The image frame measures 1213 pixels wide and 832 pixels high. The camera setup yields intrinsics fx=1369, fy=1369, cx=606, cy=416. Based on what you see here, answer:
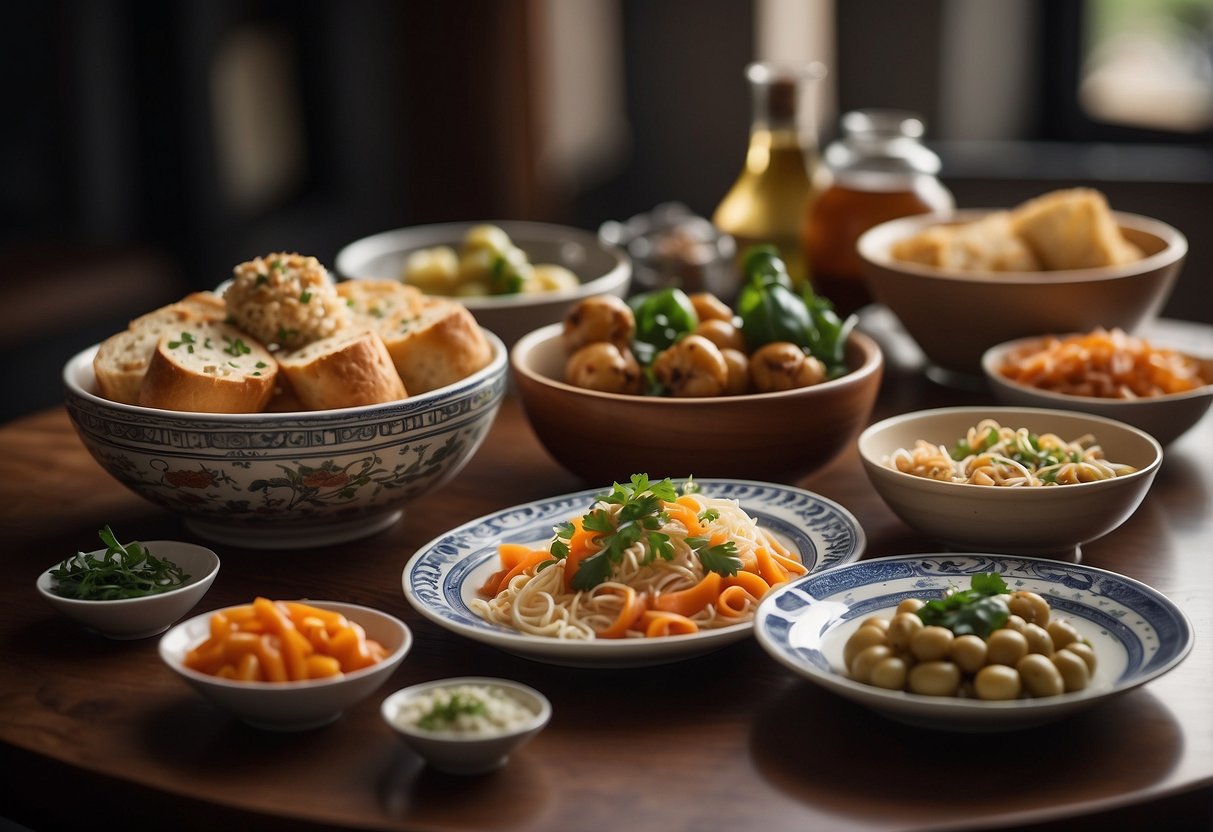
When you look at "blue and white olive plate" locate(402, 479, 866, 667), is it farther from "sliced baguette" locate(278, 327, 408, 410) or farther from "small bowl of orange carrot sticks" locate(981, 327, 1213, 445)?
"small bowl of orange carrot sticks" locate(981, 327, 1213, 445)

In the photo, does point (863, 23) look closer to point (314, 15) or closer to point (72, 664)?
point (314, 15)

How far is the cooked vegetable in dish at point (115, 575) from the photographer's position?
4.78 ft

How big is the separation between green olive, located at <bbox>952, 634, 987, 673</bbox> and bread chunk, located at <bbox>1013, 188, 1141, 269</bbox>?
128 cm

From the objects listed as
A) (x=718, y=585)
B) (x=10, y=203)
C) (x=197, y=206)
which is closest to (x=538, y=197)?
(x=197, y=206)

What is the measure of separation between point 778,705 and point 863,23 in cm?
429

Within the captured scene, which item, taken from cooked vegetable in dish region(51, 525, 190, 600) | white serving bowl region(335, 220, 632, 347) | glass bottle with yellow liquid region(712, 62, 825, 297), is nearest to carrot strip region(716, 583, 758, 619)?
cooked vegetable in dish region(51, 525, 190, 600)

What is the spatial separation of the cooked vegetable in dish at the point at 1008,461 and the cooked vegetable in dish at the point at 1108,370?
0.22 m

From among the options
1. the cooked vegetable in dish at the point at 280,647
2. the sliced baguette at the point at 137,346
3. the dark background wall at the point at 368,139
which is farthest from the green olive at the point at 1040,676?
the dark background wall at the point at 368,139

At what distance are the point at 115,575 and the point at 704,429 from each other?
74 centimetres

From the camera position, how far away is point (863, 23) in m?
5.16

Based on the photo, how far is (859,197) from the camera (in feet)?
8.52

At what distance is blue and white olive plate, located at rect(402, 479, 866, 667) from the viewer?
1.32 metres

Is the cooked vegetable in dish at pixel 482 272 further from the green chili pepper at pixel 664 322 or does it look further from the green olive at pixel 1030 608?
the green olive at pixel 1030 608

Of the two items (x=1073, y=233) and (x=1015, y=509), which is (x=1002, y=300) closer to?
(x=1073, y=233)
